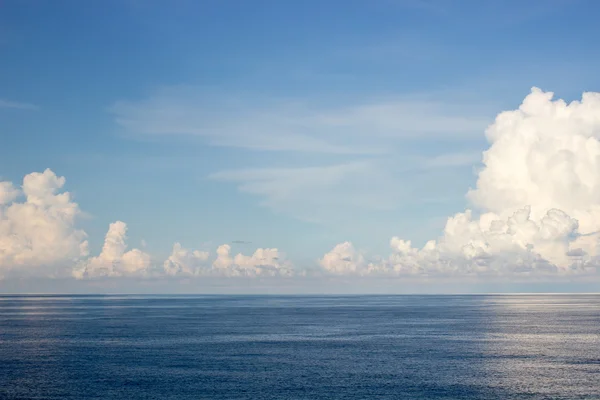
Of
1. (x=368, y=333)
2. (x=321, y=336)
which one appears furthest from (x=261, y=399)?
(x=368, y=333)

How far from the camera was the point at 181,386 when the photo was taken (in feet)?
323

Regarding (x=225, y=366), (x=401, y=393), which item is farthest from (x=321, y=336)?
(x=401, y=393)

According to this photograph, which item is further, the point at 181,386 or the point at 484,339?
the point at 484,339

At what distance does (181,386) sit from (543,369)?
63.4 meters

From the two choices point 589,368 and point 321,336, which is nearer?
point 589,368

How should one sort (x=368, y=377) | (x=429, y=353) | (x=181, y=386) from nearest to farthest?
(x=181, y=386), (x=368, y=377), (x=429, y=353)

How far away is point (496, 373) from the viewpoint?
11062 cm

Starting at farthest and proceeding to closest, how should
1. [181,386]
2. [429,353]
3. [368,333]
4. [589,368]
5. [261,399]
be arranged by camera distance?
[368,333] < [429,353] < [589,368] < [181,386] < [261,399]

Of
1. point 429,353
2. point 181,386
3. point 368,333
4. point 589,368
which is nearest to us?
point 181,386

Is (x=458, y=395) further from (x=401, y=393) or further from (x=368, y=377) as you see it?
(x=368, y=377)

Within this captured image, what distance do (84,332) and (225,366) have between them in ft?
285

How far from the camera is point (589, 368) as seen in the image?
114062 millimetres

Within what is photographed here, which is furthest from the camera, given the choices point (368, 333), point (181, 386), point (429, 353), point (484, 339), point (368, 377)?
point (368, 333)

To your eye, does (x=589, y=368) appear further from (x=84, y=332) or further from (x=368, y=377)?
(x=84, y=332)
